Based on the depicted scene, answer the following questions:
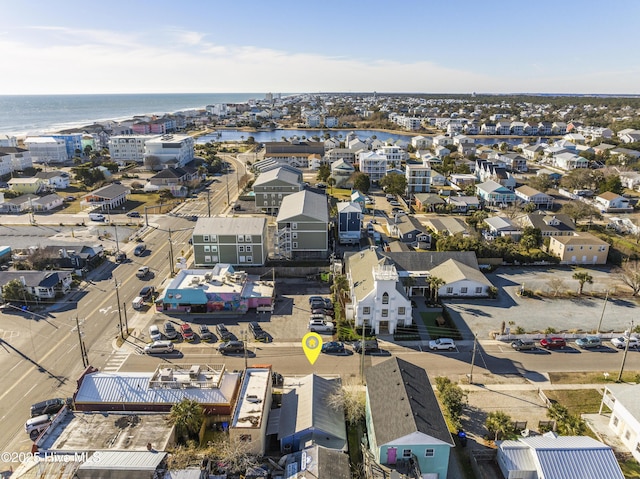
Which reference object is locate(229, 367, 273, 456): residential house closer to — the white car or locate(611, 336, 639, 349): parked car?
the white car

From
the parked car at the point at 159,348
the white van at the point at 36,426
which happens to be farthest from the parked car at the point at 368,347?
the white van at the point at 36,426

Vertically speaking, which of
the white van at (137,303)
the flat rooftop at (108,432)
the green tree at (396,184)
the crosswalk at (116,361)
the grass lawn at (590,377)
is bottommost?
the grass lawn at (590,377)

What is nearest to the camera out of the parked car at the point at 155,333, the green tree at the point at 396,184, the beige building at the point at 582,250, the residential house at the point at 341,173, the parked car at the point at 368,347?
the parked car at the point at 368,347

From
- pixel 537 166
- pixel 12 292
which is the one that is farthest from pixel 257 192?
pixel 537 166

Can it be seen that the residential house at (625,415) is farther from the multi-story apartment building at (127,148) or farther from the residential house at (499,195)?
the multi-story apartment building at (127,148)

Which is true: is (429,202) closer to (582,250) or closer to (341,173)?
(341,173)

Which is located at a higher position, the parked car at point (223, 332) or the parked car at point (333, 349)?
the parked car at point (223, 332)
